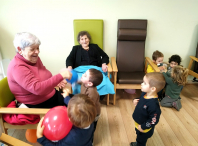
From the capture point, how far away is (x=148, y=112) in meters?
1.29

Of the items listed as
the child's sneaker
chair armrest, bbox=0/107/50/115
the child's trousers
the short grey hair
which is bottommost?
the child's sneaker

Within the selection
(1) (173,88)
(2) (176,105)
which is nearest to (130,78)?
(1) (173,88)

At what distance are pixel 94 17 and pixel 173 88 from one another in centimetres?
171

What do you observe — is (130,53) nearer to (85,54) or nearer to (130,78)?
(130,78)

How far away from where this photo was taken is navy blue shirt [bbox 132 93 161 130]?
124 centimetres

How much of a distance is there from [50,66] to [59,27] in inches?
30.0

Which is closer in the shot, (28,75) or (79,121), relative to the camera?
(79,121)

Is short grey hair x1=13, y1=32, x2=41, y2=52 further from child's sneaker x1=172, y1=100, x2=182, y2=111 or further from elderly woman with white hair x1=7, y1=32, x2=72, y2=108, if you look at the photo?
child's sneaker x1=172, y1=100, x2=182, y2=111

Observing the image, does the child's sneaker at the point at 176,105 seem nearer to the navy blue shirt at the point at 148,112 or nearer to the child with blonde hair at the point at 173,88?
the child with blonde hair at the point at 173,88

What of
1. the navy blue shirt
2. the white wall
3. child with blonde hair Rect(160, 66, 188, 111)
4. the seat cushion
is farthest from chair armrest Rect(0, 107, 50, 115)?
child with blonde hair Rect(160, 66, 188, 111)

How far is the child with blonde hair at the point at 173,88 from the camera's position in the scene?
2100 millimetres

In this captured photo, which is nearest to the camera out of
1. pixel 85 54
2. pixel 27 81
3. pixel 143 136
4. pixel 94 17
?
pixel 27 81

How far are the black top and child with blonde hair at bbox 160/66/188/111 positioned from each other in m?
0.99

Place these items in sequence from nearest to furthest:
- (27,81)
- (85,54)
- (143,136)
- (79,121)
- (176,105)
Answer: (79,121) < (27,81) < (143,136) < (176,105) < (85,54)
